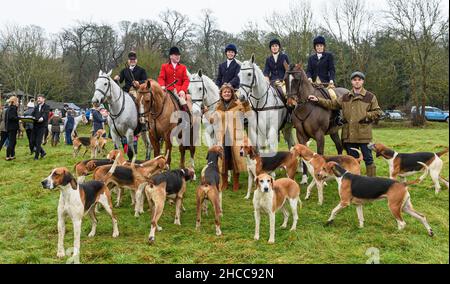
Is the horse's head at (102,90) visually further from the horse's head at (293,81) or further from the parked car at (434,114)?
the parked car at (434,114)

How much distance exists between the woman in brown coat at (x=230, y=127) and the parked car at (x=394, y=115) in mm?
33087

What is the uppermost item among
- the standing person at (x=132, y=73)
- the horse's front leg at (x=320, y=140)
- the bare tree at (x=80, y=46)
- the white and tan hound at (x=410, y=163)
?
the bare tree at (x=80, y=46)

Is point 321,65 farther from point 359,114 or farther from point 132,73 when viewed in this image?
point 132,73

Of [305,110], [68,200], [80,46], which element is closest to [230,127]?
[305,110]

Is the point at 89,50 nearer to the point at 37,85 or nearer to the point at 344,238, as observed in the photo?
the point at 37,85

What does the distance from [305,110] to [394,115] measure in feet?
111

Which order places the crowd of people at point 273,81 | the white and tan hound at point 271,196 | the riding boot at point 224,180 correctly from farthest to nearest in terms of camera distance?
the riding boot at point 224,180, the crowd of people at point 273,81, the white and tan hound at point 271,196

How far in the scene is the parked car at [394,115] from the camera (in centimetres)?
3831

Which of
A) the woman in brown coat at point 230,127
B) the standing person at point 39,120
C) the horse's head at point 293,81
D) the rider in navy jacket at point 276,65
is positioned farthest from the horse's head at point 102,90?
the standing person at point 39,120

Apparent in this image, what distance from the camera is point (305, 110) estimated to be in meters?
8.88

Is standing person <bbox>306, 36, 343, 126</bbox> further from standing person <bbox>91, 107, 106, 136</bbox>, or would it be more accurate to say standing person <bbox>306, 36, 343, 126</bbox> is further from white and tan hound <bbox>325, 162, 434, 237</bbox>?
standing person <bbox>91, 107, 106, 136</bbox>

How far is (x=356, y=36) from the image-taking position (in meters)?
38.1
